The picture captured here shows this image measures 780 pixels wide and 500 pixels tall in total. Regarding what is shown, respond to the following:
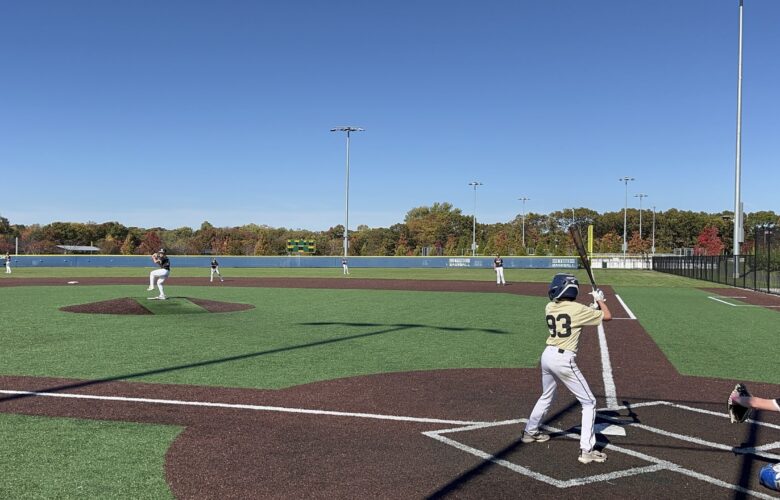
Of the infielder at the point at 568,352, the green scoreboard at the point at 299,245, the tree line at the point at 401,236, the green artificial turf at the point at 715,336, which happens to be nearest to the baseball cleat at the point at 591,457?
the infielder at the point at 568,352

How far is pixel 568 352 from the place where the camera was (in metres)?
5.94

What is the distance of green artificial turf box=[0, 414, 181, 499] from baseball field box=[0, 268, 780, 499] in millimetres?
23

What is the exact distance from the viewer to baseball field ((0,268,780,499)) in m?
5.16

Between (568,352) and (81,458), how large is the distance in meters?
4.72

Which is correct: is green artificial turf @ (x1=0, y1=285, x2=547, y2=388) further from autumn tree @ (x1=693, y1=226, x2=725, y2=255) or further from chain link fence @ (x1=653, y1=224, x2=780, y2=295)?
autumn tree @ (x1=693, y1=226, x2=725, y2=255)

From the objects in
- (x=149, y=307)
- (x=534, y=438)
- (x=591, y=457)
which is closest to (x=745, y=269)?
(x=149, y=307)

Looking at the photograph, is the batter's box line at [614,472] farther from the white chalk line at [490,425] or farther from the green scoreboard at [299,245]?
the green scoreboard at [299,245]

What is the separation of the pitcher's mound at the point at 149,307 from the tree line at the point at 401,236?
101 metres

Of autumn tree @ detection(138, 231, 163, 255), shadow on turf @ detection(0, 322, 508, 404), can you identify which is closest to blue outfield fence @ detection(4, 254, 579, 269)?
shadow on turf @ detection(0, 322, 508, 404)

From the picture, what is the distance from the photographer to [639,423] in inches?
276

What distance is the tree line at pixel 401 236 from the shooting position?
130m

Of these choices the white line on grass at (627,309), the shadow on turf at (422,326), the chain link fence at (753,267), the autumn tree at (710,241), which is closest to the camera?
the shadow on turf at (422,326)

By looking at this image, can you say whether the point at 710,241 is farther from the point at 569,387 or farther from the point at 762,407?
the point at 762,407

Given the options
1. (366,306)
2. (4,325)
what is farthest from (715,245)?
(4,325)
